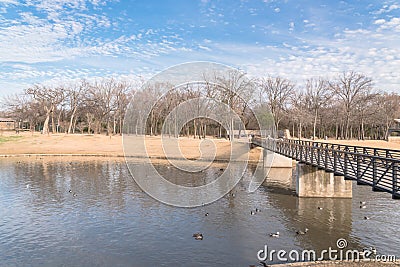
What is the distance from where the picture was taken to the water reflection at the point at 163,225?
13.9 m

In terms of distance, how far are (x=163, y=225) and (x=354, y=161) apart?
10939 millimetres

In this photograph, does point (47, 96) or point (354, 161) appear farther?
point (47, 96)

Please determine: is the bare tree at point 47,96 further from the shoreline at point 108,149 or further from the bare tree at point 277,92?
the bare tree at point 277,92

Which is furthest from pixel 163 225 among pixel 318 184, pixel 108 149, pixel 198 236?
pixel 108 149

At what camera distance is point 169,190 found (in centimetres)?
2695

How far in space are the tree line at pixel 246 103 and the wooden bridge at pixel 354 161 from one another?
2844cm

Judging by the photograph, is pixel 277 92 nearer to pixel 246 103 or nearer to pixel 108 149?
pixel 246 103

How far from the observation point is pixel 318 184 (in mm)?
25172

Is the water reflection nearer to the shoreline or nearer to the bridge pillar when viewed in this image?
the bridge pillar

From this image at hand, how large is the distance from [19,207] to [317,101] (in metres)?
66.3

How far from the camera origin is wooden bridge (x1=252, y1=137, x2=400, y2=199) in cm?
1422

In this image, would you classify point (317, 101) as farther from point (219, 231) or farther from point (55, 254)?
point (55, 254)

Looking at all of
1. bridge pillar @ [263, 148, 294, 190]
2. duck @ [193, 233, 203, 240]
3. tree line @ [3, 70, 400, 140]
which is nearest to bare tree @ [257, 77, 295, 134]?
tree line @ [3, 70, 400, 140]

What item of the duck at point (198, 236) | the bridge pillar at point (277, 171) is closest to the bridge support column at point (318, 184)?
the bridge pillar at point (277, 171)
